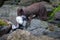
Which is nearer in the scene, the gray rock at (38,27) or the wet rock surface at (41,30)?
the wet rock surface at (41,30)

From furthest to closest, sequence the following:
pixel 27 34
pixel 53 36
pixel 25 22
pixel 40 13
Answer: pixel 40 13 < pixel 25 22 < pixel 53 36 < pixel 27 34

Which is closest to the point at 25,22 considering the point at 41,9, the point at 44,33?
the point at 41,9

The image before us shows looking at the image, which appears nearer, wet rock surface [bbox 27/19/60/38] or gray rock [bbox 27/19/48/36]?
wet rock surface [bbox 27/19/60/38]

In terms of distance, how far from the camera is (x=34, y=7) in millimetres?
5508

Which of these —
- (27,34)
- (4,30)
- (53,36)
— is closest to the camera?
(27,34)

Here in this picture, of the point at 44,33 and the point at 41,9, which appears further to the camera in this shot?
the point at 41,9

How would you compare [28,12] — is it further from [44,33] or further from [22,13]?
Result: [44,33]

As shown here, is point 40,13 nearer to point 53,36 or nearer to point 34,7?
point 34,7

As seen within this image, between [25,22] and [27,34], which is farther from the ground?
[27,34]

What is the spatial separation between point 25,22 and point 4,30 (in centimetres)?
80

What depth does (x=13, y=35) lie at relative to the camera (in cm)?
371

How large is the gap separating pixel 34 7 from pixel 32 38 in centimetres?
198

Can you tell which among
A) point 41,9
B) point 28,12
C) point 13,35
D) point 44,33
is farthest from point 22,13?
point 13,35

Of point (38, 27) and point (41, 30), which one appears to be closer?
point (41, 30)
